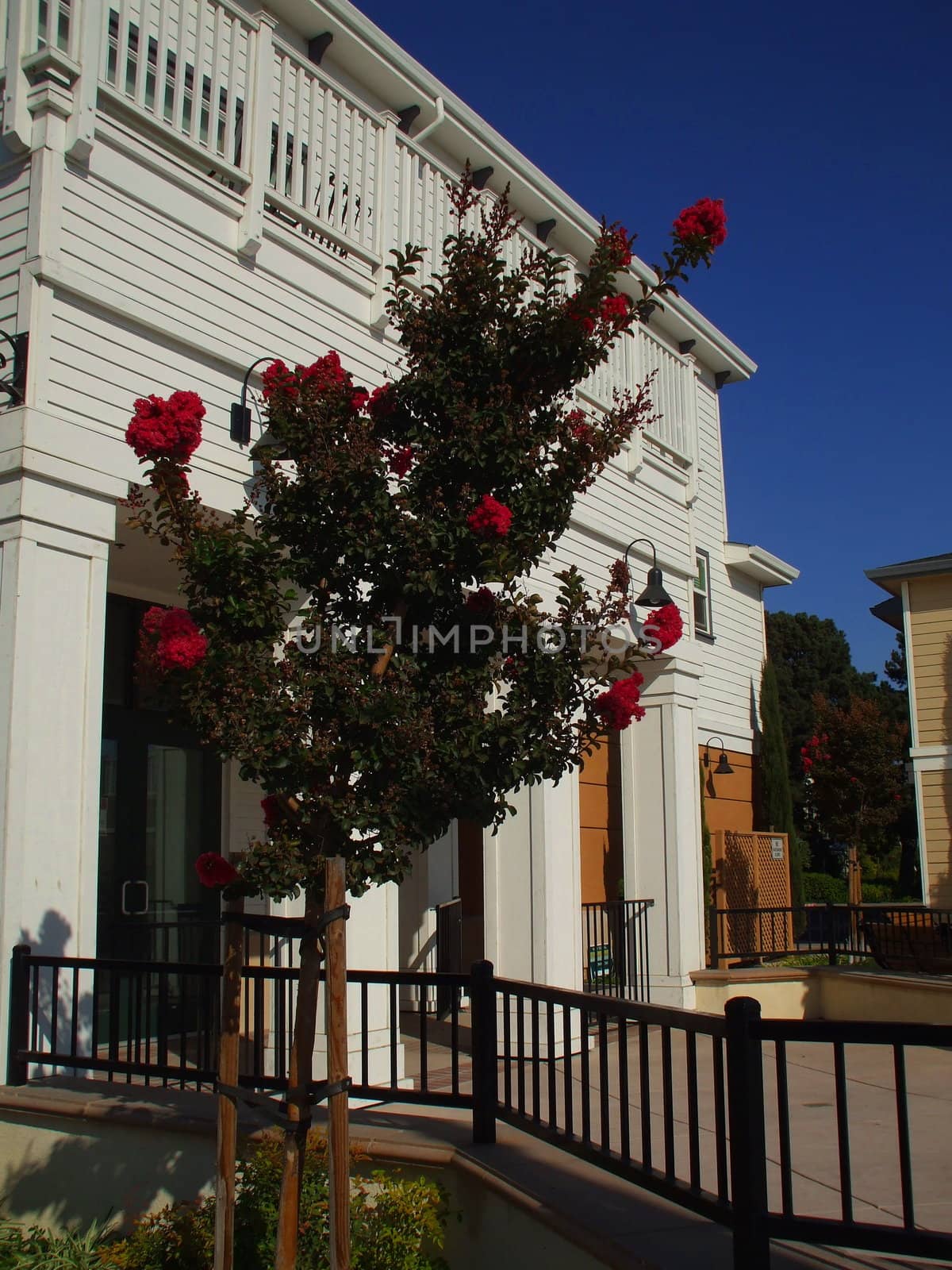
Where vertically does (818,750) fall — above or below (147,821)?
above

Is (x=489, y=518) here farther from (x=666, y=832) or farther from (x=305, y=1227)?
(x=666, y=832)

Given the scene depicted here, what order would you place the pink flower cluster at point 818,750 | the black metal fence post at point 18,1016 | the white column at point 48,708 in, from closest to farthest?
1. the black metal fence post at point 18,1016
2. the white column at point 48,708
3. the pink flower cluster at point 818,750

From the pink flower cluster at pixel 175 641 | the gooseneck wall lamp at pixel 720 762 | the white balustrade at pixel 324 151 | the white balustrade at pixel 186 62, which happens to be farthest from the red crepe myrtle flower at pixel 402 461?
the gooseneck wall lamp at pixel 720 762

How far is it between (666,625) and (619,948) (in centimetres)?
703

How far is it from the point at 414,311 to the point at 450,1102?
3.44 meters

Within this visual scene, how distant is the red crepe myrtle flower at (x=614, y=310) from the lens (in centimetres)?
428

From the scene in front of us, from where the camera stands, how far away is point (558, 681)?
408 centimetres

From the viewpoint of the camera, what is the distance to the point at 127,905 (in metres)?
8.45

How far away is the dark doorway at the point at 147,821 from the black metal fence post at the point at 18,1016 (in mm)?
2310

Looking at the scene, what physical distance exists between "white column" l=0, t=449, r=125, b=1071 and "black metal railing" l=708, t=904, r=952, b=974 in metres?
9.10

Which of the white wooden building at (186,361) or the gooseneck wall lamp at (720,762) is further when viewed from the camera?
the gooseneck wall lamp at (720,762)

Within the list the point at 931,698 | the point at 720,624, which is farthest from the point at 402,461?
the point at 931,698

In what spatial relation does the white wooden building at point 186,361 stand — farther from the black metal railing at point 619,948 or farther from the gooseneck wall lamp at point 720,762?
the gooseneck wall lamp at point 720,762

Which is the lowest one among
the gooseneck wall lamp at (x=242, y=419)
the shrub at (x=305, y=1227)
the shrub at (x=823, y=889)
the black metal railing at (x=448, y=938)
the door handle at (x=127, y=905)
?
the shrub at (x=823, y=889)
